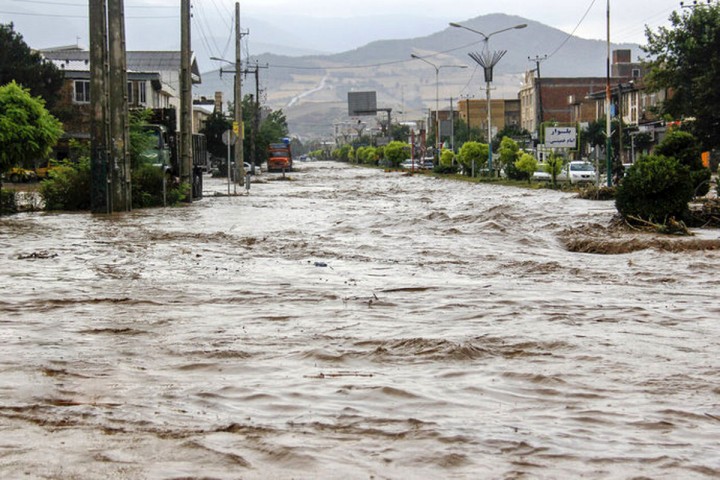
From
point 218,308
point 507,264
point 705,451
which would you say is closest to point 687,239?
point 507,264

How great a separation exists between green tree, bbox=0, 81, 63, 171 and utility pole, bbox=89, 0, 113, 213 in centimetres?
164

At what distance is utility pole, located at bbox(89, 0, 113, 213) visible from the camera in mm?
27797

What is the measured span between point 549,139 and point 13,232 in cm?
3323

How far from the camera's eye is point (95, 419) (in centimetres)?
610

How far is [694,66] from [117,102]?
28.1 metres

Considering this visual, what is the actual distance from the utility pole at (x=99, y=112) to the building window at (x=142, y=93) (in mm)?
40510

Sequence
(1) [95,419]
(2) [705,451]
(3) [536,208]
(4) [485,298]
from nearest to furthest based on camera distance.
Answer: (2) [705,451] → (1) [95,419] → (4) [485,298] → (3) [536,208]

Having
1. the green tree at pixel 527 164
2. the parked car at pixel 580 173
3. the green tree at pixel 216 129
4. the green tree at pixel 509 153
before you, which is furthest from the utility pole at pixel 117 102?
the green tree at pixel 216 129

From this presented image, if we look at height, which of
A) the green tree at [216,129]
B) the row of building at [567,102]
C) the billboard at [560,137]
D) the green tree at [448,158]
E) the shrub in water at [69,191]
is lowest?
the shrub in water at [69,191]

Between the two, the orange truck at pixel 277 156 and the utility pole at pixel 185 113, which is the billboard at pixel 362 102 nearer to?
the orange truck at pixel 277 156

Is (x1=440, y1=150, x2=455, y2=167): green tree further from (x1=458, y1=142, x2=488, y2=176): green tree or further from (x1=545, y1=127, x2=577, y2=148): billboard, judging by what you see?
(x1=545, y1=127, x2=577, y2=148): billboard

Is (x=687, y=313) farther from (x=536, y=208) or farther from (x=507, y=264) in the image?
(x=536, y=208)

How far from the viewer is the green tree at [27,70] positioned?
60.9 meters

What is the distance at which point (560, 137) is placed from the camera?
50438 mm
